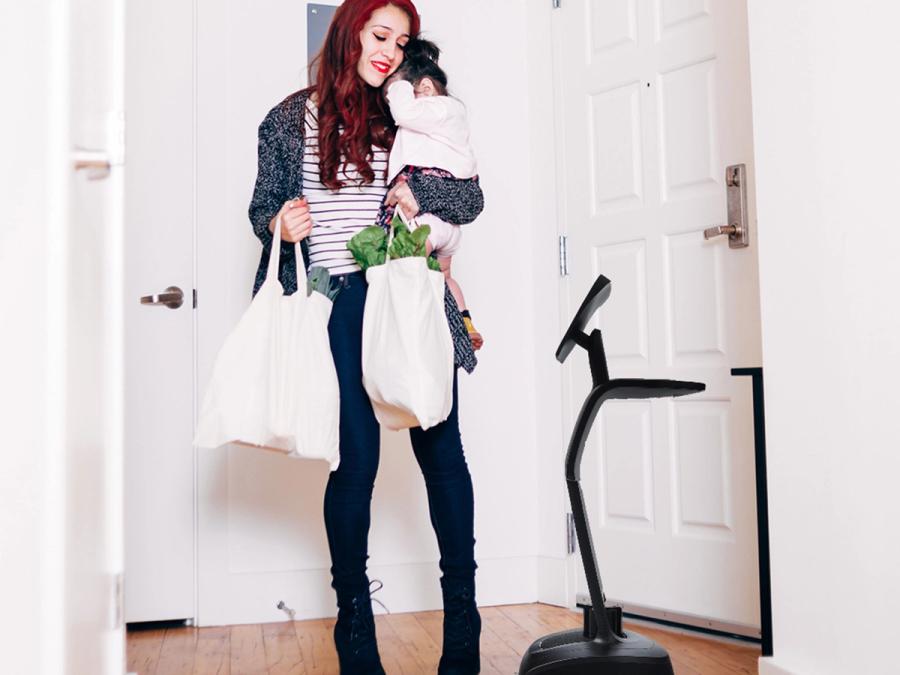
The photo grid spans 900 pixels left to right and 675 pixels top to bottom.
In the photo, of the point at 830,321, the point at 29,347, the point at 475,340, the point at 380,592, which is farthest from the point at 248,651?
the point at 29,347

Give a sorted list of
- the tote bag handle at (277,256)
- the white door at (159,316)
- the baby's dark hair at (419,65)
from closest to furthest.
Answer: the tote bag handle at (277,256)
the baby's dark hair at (419,65)
the white door at (159,316)

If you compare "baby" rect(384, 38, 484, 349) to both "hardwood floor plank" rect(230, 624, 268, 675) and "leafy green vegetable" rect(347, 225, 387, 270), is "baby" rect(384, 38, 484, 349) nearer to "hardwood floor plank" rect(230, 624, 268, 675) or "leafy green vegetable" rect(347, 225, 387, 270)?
"leafy green vegetable" rect(347, 225, 387, 270)

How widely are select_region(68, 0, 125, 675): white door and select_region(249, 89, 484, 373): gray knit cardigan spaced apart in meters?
0.83

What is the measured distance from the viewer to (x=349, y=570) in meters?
1.85

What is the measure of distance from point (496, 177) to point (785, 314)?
51.7 inches

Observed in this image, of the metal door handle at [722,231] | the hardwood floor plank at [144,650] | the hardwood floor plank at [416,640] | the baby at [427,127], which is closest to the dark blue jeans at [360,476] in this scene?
the baby at [427,127]

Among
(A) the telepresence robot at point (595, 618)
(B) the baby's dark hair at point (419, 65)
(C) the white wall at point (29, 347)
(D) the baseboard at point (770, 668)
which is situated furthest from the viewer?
(B) the baby's dark hair at point (419, 65)

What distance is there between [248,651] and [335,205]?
110 cm

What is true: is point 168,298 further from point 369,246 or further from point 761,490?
point 761,490

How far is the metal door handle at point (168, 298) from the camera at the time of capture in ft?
8.44

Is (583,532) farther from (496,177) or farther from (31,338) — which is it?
(496,177)

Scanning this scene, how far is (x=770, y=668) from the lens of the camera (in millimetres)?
1791

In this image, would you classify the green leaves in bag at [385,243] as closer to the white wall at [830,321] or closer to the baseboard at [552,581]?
the white wall at [830,321]

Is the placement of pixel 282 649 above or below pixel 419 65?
below
